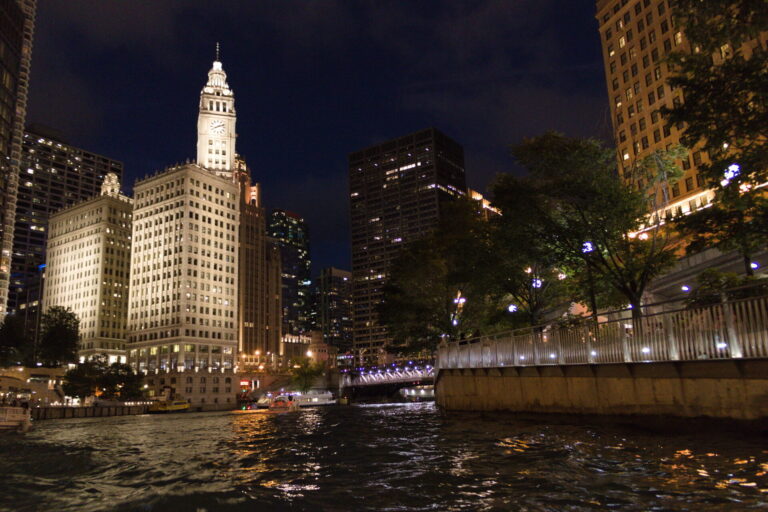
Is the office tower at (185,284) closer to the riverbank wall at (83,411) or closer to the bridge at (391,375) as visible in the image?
the bridge at (391,375)

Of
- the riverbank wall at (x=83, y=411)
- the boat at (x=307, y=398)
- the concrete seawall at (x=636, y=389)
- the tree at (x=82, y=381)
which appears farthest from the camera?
the boat at (x=307, y=398)

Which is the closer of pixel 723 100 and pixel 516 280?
pixel 723 100

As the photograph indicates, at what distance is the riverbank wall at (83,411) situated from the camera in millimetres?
78938

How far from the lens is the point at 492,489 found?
11234mm

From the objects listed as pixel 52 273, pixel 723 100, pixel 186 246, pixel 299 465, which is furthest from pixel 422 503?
pixel 52 273

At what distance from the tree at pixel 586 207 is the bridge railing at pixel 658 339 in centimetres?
405

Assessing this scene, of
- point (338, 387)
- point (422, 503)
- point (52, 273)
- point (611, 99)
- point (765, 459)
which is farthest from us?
point (52, 273)

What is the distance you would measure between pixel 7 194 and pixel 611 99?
360 feet

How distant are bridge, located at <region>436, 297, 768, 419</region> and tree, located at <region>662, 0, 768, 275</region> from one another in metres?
3.24

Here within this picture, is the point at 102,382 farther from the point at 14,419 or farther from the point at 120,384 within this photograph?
the point at 14,419

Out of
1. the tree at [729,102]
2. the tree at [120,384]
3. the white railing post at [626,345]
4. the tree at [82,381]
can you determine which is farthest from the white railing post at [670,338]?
the tree at [120,384]

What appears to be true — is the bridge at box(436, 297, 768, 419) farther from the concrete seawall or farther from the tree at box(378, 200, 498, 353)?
the tree at box(378, 200, 498, 353)

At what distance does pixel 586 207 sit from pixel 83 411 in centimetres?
8622

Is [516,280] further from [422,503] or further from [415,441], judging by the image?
[422,503]
